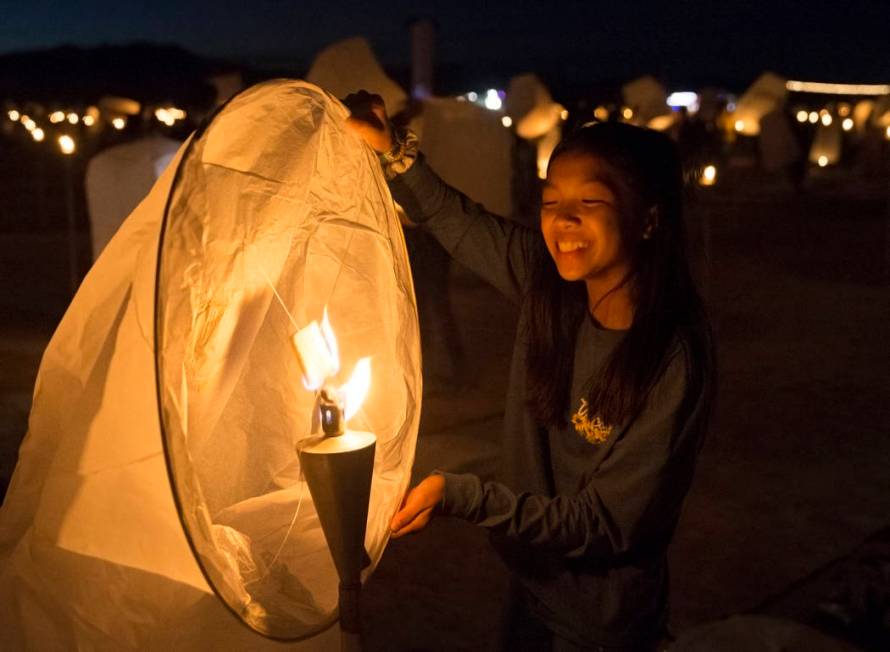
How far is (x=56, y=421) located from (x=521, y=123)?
A: 16.4 meters

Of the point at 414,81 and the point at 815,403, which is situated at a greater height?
the point at 414,81

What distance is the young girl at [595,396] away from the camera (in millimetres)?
1601

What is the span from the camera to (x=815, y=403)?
616cm

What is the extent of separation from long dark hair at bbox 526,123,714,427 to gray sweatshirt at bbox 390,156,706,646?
0.03 metres

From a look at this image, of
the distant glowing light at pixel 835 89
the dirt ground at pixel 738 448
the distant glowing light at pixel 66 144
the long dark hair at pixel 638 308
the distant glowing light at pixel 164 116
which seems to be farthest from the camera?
the distant glowing light at pixel 835 89

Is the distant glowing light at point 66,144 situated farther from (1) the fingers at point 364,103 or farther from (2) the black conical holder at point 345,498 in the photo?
(2) the black conical holder at point 345,498

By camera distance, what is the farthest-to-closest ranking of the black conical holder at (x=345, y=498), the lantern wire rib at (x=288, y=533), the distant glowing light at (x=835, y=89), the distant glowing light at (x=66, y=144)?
the distant glowing light at (x=835, y=89) → the distant glowing light at (x=66, y=144) → the lantern wire rib at (x=288, y=533) → the black conical holder at (x=345, y=498)

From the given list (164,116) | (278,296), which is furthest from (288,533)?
(164,116)

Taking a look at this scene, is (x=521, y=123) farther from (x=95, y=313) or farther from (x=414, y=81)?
(x=95, y=313)

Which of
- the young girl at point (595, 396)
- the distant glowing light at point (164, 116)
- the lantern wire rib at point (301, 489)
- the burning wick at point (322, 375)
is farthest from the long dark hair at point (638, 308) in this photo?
the distant glowing light at point (164, 116)

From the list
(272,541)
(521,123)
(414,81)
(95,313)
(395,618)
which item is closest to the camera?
(95,313)

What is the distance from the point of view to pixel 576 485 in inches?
70.6

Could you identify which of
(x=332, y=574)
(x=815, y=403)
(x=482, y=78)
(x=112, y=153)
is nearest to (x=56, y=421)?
(x=332, y=574)

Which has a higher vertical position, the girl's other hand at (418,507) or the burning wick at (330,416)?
the burning wick at (330,416)
